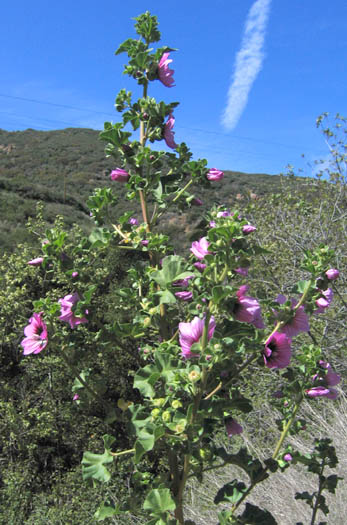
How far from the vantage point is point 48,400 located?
4.88 metres

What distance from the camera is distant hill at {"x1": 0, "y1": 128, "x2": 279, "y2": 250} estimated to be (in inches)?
596

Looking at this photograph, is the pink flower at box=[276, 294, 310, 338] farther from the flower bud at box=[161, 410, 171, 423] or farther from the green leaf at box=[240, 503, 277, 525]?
the green leaf at box=[240, 503, 277, 525]

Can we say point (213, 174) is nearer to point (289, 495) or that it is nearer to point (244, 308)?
point (244, 308)

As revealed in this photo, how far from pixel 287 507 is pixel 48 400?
3240 millimetres

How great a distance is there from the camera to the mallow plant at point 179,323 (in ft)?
3.45

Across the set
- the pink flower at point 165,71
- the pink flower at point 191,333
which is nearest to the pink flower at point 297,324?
the pink flower at point 191,333

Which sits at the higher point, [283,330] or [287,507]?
[283,330]

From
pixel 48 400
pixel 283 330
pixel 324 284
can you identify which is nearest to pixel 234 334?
pixel 283 330

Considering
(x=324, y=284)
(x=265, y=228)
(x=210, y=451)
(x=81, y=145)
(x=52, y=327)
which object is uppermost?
(x=81, y=145)

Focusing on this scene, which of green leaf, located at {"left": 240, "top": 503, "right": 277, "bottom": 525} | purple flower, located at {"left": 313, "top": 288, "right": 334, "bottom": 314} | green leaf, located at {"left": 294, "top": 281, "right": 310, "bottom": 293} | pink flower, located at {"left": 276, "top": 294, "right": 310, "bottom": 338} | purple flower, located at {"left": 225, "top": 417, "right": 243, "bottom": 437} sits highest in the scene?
green leaf, located at {"left": 294, "top": 281, "right": 310, "bottom": 293}

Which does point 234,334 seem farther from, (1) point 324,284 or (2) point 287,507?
(2) point 287,507

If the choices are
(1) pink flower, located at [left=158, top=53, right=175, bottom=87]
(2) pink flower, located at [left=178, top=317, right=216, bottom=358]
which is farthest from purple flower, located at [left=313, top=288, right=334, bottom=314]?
(1) pink flower, located at [left=158, top=53, right=175, bottom=87]

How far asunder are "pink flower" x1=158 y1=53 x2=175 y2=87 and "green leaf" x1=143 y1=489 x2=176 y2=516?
1284 millimetres

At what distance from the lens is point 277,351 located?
1150 millimetres
